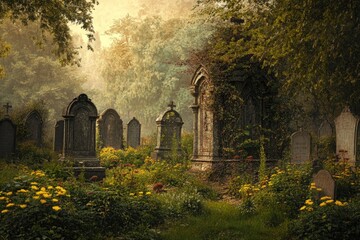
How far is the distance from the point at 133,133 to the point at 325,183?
17.3 meters

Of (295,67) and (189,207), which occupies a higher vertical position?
(295,67)

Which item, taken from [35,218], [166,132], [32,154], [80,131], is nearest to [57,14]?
[80,131]

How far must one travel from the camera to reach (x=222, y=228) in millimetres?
7477

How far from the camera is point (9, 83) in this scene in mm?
39594

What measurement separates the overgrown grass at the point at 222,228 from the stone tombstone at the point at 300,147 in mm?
5536

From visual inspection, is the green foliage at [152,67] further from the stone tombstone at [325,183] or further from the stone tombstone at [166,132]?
the stone tombstone at [325,183]

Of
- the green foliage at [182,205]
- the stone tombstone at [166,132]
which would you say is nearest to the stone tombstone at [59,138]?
the stone tombstone at [166,132]

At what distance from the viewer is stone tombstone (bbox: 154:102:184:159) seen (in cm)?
1933

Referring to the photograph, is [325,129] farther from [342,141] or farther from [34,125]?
[34,125]

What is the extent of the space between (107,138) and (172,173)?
1015 centimetres

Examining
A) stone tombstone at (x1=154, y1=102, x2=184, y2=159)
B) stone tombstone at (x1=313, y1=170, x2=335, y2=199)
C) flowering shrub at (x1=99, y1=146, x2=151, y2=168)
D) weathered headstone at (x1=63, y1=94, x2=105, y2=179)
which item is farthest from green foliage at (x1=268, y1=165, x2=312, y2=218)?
stone tombstone at (x1=154, y1=102, x2=184, y2=159)

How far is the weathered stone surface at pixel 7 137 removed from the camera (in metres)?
15.5

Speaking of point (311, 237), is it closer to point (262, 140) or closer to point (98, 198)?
point (98, 198)

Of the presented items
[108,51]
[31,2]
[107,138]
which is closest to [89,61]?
[108,51]
